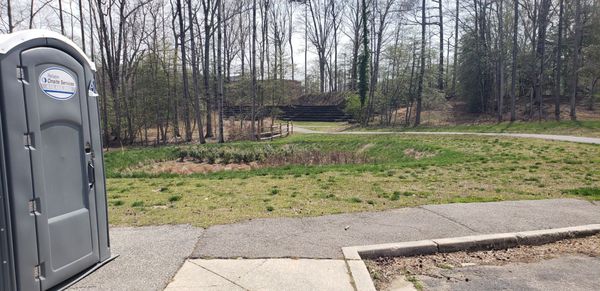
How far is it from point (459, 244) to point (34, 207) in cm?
416

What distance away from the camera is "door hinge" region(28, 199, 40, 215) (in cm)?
298

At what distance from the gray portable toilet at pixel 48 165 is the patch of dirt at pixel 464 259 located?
9.10 ft

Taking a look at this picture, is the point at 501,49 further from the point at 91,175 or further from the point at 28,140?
the point at 28,140

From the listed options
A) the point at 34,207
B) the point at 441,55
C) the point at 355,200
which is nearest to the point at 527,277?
the point at 355,200

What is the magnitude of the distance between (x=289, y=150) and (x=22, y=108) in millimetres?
14614

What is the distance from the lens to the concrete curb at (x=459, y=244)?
4.07 metres

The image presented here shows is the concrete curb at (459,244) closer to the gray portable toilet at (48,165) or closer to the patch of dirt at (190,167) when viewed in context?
the gray portable toilet at (48,165)

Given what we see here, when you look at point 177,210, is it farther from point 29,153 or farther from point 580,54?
point 580,54

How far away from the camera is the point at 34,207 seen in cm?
301

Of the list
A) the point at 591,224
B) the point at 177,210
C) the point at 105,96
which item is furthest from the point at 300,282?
the point at 105,96

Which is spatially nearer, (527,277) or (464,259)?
(527,277)

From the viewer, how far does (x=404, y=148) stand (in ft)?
55.3

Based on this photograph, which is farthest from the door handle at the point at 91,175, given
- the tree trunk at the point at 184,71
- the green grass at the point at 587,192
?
the tree trunk at the point at 184,71

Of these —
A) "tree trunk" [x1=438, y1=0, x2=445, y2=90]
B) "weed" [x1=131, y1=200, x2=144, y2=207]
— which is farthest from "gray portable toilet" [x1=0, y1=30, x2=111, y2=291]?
"tree trunk" [x1=438, y1=0, x2=445, y2=90]
